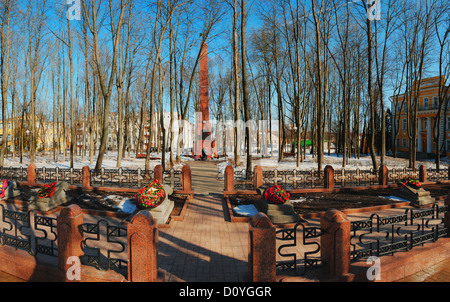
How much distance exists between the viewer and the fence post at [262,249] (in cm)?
394

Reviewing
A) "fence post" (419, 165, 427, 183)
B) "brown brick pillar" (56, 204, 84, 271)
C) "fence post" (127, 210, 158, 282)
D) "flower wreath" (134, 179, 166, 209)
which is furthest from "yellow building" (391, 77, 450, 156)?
"brown brick pillar" (56, 204, 84, 271)

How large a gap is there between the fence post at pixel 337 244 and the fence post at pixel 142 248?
2982 mm

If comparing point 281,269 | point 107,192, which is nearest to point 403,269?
point 281,269

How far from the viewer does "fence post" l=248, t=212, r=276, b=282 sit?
12.9 ft

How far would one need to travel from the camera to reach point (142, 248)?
399 cm

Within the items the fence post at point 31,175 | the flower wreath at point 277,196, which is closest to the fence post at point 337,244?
the flower wreath at point 277,196

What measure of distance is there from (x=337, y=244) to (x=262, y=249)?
1313 millimetres

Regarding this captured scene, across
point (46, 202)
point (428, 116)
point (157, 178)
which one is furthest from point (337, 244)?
point (428, 116)

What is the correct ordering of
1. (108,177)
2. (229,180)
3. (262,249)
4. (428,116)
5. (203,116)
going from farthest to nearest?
(428,116) → (203,116) → (108,177) → (229,180) → (262,249)

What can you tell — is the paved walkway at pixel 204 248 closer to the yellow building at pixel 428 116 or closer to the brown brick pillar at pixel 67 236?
the brown brick pillar at pixel 67 236

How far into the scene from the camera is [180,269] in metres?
4.81

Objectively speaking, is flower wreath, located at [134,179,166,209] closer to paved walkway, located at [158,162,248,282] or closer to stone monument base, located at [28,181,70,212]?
paved walkway, located at [158,162,248,282]

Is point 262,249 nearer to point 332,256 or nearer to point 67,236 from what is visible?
point 332,256
